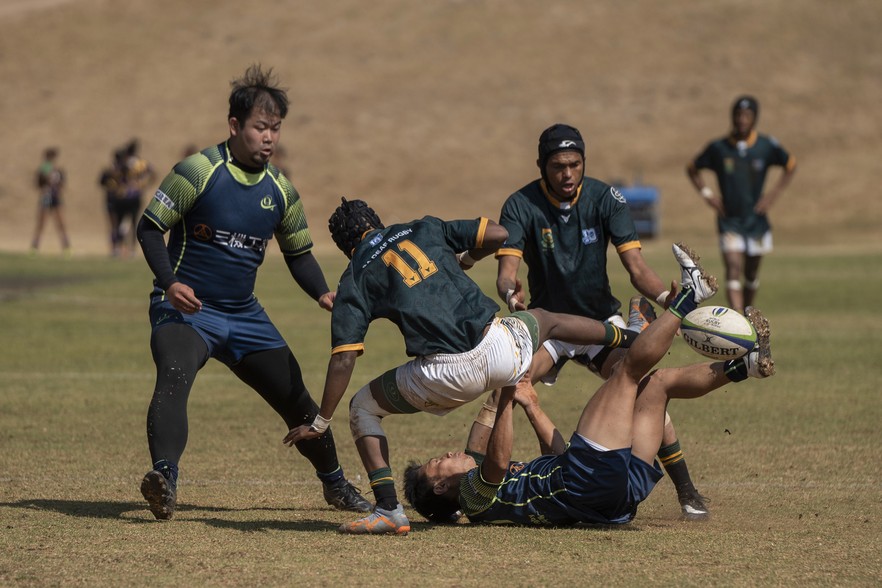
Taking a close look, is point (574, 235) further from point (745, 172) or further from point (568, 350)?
point (745, 172)

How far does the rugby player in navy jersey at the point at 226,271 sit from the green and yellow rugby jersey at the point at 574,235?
144cm

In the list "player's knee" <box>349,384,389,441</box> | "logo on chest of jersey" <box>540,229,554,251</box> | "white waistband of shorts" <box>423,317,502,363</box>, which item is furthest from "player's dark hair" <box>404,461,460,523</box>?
"logo on chest of jersey" <box>540,229,554,251</box>

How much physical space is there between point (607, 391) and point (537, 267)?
6.36 ft

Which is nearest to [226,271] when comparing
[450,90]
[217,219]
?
[217,219]

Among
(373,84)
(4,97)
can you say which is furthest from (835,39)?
(4,97)

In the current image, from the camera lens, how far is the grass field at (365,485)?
21.7 feet

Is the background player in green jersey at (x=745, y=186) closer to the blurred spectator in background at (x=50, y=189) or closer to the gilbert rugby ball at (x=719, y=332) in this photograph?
the gilbert rugby ball at (x=719, y=332)

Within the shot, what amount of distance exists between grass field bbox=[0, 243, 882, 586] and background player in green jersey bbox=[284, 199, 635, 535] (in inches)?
22.4

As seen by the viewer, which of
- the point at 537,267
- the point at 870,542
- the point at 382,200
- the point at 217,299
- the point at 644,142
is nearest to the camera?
the point at 870,542

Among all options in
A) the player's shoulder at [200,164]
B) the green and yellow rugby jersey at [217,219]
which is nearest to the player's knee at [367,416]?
the green and yellow rugby jersey at [217,219]

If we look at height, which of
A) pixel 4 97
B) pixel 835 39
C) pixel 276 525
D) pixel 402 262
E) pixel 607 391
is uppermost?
pixel 835 39

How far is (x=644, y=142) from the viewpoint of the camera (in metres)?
54.7

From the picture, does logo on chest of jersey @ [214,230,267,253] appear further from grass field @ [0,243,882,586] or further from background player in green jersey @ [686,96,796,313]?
background player in green jersey @ [686,96,796,313]

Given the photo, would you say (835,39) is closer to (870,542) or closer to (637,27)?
(637,27)
